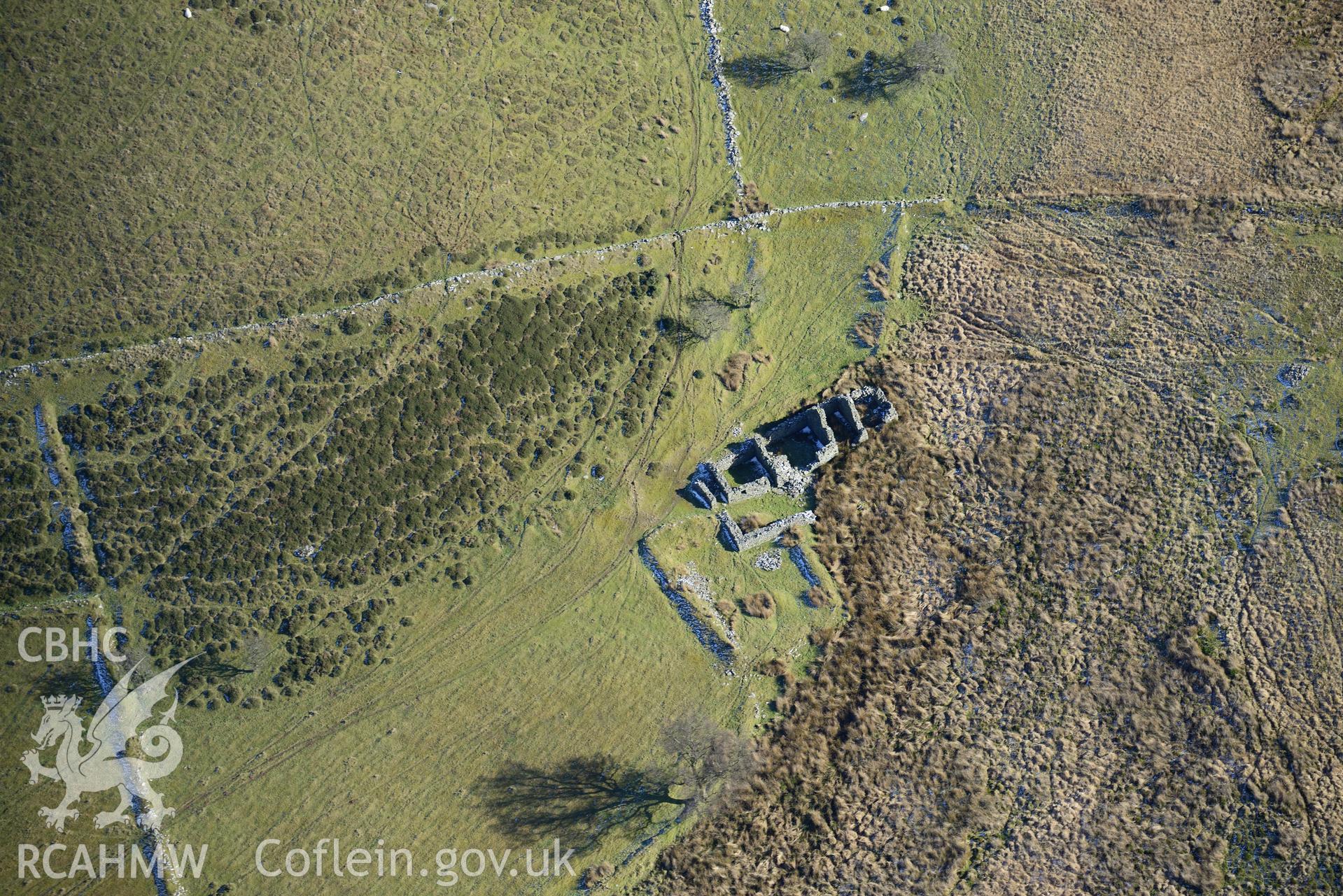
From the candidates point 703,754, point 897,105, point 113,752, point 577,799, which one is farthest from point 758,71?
point 113,752

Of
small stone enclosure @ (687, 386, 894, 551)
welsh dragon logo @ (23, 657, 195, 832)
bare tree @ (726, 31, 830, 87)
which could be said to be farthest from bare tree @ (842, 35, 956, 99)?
welsh dragon logo @ (23, 657, 195, 832)

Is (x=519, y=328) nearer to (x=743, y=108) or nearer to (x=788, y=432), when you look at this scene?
(x=788, y=432)

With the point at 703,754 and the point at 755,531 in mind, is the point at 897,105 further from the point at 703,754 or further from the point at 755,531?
the point at 703,754

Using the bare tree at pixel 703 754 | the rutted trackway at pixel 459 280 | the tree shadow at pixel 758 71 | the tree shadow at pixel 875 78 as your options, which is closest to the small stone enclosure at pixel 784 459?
the bare tree at pixel 703 754

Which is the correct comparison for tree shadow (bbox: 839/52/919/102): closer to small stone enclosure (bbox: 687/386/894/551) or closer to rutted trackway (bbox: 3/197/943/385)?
rutted trackway (bbox: 3/197/943/385)

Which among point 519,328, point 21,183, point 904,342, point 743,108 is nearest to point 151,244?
point 21,183

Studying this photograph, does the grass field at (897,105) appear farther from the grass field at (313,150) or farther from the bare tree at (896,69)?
the grass field at (313,150)

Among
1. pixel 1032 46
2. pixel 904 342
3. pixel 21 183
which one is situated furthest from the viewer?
pixel 1032 46

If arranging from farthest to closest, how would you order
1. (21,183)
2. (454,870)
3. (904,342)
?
(904,342)
(21,183)
(454,870)
